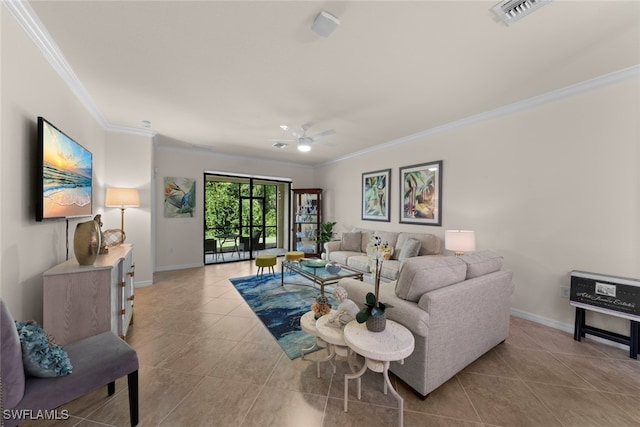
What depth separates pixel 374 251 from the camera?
169 centimetres

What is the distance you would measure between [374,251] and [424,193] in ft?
10.1

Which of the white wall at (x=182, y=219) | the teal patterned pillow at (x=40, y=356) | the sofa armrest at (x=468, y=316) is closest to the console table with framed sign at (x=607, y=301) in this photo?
the sofa armrest at (x=468, y=316)

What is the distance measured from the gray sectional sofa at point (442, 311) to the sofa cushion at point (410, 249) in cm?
164

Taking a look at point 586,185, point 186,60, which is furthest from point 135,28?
point 586,185

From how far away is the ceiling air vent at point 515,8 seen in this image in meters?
1.57

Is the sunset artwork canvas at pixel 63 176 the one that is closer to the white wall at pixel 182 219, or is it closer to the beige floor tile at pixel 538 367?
the white wall at pixel 182 219

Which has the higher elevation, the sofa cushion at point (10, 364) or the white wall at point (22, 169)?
the white wall at point (22, 169)

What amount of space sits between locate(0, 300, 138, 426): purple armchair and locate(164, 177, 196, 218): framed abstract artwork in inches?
166

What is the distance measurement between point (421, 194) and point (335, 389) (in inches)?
137

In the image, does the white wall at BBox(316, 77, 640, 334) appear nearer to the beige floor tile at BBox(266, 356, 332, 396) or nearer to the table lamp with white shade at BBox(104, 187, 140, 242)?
the beige floor tile at BBox(266, 356, 332, 396)

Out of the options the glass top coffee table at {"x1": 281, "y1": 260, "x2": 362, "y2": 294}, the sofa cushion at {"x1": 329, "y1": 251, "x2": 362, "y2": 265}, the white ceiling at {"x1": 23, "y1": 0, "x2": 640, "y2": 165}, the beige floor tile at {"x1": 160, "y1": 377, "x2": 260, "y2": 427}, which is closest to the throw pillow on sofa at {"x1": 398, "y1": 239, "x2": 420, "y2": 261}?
the glass top coffee table at {"x1": 281, "y1": 260, "x2": 362, "y2": 294}

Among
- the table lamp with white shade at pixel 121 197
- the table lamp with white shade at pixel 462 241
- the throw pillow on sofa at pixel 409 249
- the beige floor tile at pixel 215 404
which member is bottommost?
the beige floor tile at pixel 215 404

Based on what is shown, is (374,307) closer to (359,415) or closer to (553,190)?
(359,415)

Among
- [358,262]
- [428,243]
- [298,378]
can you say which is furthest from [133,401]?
[428,243]
